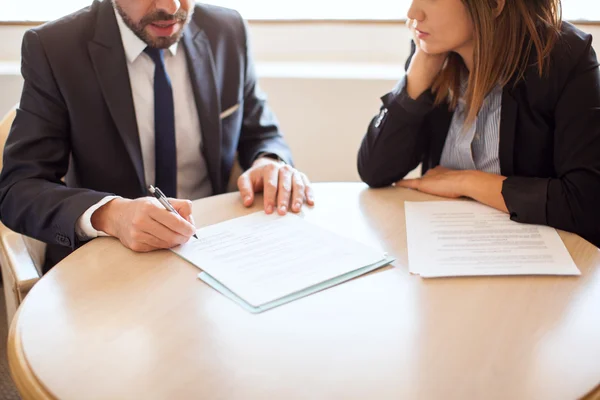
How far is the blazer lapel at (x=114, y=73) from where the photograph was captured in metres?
1.58

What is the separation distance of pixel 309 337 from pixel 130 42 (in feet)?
3.30

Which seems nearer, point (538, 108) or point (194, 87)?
point (538, 108)

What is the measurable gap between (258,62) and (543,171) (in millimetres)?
1365

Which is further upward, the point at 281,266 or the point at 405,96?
the point at 405,96

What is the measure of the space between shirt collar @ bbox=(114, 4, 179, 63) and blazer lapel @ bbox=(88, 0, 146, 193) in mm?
14

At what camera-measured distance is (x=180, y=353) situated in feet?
2.97

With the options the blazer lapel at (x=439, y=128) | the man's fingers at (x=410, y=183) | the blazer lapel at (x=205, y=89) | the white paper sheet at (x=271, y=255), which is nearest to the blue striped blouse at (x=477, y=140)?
the blazer lapel at (x=439, y=128)

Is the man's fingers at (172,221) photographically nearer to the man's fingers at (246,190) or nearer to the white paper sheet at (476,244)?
the man's fingers at (246,190)

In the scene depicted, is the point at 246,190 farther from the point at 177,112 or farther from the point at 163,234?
the point at 177,112

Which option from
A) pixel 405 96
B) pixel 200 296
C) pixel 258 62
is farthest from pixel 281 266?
pixel 258 62

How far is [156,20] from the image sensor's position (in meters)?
1.57

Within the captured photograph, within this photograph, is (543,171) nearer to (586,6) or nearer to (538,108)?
(538,108)

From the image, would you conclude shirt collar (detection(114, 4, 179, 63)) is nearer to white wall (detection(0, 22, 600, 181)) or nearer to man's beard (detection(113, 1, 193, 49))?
man's beard (detection(113, 1, 193, 49))

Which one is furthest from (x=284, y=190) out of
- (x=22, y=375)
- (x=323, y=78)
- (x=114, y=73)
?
(x=323, y=78)
